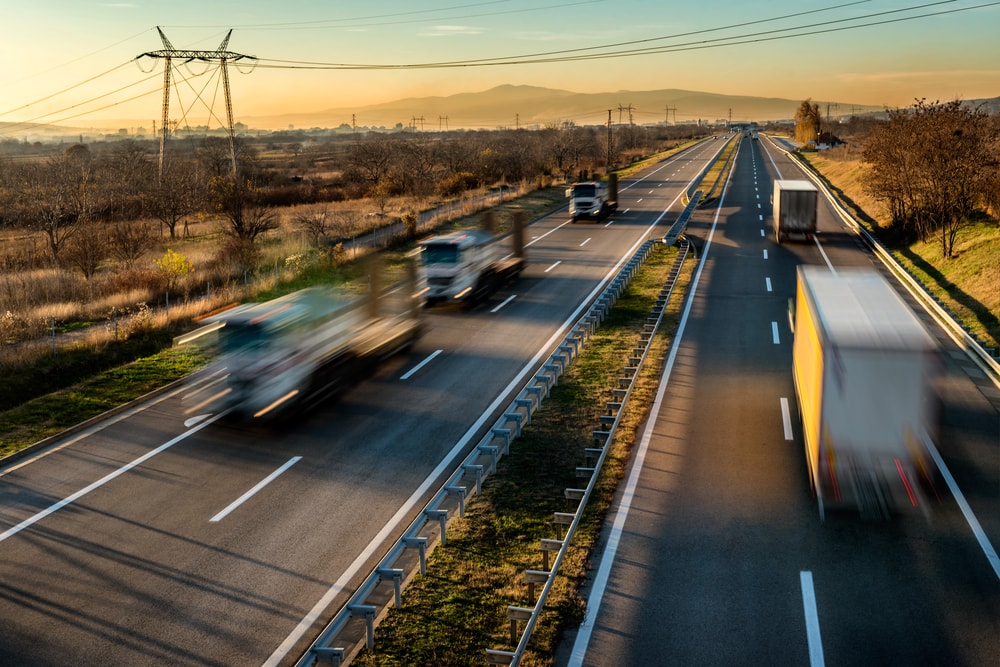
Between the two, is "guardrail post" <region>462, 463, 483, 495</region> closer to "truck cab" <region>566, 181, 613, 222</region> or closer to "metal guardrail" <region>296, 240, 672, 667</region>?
"metal guardrail" <region>296, 240, 672, 667</region>

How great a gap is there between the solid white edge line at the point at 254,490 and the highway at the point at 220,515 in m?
0.03

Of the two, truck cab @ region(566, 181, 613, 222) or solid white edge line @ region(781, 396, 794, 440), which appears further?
truck cab @ region(566, 181, 613, 222)

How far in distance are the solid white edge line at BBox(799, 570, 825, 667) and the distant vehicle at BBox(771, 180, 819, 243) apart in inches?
1105

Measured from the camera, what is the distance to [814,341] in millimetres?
10766

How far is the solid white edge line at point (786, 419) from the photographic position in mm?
13409

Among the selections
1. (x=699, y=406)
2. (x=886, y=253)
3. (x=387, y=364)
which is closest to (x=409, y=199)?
(x=886, y=253)

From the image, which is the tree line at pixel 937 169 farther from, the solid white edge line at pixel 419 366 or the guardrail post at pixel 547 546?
the guardrail post at pixel 547 546

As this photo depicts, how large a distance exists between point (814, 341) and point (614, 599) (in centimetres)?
509

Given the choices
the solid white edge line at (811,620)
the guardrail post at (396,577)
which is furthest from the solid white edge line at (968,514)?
the guardrail post at (396,577)

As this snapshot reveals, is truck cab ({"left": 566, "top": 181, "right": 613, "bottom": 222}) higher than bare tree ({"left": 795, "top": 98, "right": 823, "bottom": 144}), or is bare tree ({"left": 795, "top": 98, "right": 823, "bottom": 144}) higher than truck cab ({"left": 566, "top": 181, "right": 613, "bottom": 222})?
bare tree ({"left": 795, "top": 98, "right": 823, "bottom": 144})

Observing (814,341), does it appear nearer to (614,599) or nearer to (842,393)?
(842,393)

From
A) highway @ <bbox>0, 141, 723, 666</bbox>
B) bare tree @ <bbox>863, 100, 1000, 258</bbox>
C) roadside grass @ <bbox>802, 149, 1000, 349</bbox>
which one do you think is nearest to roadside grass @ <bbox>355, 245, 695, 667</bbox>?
highway @ <bbox>0, 141, 723, 666</bbox>

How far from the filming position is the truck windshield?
22594 millimetres

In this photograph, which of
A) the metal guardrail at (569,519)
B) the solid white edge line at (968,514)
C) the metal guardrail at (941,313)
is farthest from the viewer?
the metal guardrail at (941,313)
